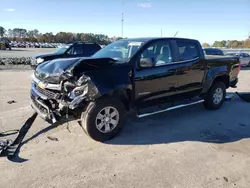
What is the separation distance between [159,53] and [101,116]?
200 cm

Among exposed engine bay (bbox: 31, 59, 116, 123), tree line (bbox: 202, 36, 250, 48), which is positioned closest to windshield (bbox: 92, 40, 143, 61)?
exposed engine bay (bbox: 31, 59, 116, 123)

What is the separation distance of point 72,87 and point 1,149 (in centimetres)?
152

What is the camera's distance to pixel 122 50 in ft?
16.7

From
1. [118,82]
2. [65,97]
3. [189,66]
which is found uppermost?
[189,66]

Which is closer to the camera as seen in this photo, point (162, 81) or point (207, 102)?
point (162, 81)

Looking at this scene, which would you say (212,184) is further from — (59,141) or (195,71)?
(195,71)

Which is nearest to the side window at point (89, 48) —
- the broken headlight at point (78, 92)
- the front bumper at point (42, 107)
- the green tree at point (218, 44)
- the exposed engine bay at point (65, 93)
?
the front bumper at point (42, 107)

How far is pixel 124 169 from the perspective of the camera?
3398 mm

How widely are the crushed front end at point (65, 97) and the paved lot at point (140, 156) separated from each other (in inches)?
22.0

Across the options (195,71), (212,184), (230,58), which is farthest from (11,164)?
(230,58)

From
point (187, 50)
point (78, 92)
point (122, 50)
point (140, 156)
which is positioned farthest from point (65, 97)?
point (187, 50)

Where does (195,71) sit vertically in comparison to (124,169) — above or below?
above

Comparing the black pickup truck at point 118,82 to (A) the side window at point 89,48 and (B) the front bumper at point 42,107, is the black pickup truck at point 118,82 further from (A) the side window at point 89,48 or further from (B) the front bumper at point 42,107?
(A) the side window at point 89,48

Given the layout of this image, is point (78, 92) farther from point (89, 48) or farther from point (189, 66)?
point (89, 48)
